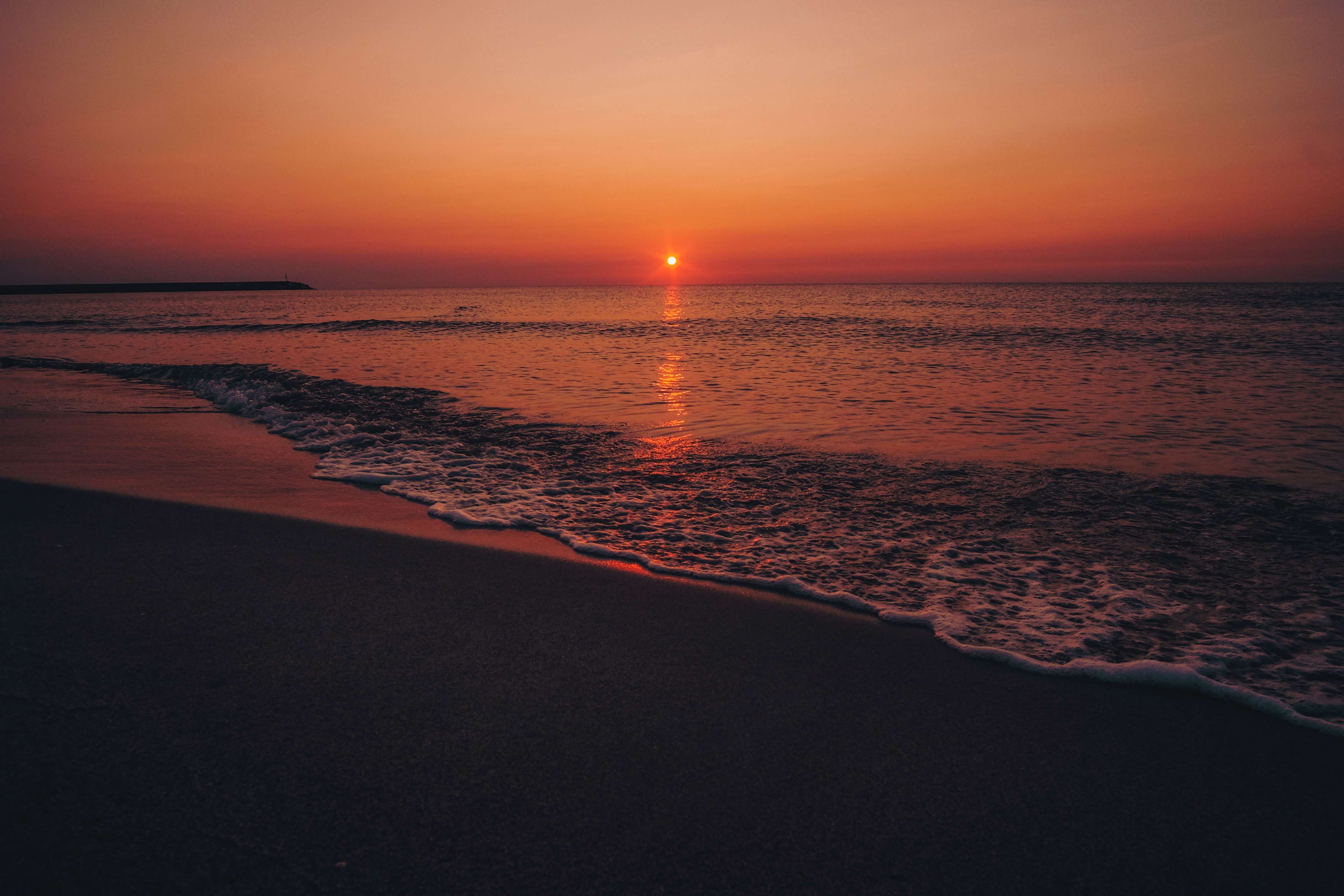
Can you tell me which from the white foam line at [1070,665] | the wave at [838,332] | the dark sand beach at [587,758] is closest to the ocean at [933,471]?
the white foam line at [1070,665]

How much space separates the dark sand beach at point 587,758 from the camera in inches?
77.8

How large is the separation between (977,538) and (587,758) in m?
3.83

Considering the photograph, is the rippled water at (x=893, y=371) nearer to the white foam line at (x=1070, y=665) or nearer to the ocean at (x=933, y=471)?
the ocean at (x=933, y=471)

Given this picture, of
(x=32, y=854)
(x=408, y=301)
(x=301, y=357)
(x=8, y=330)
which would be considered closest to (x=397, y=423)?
(x=32, y=854)

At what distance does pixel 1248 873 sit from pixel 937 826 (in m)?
0.92

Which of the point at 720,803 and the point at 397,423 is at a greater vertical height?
the point at 397,423

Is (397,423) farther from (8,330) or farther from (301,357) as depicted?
(8,330)

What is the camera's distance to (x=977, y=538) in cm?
513

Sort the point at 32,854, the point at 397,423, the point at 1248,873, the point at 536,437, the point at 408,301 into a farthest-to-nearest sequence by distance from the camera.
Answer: the point at 408,301 < the point at 397,423 < the point at 536,437 < the point at 1248,873 < the point at 32,854

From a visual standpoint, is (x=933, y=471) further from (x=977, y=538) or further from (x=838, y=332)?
(x=838, y=332)

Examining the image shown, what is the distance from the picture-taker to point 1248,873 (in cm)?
204

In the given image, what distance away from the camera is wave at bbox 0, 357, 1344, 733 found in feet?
11.4

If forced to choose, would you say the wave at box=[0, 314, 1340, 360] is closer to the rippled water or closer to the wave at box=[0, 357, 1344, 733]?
the rippled water

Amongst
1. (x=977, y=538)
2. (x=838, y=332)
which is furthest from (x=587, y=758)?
(x=838, y=332)
